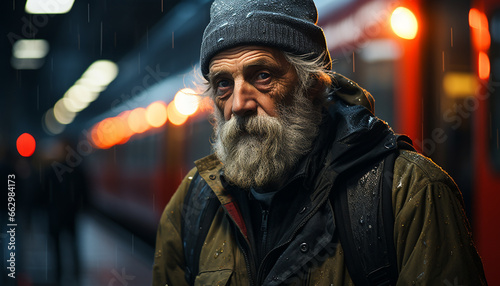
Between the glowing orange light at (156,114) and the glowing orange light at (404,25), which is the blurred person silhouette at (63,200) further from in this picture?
the glowing orange light at (404,25)

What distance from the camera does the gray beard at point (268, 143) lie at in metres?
1.69

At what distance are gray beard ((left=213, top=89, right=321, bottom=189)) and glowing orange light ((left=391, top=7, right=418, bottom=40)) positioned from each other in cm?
197

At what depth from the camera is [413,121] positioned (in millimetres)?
3258

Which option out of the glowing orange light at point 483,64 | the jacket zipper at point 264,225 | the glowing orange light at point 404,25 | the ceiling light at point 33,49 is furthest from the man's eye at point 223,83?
the ceiling light at point 33,49

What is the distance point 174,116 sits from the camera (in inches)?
269

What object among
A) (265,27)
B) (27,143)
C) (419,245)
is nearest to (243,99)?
(265,27)

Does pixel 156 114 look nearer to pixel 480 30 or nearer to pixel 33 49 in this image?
pixel 33 49

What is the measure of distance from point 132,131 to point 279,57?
8989mm

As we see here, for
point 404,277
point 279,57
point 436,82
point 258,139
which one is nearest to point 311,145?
point 258,139

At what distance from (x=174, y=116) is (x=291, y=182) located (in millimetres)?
5433

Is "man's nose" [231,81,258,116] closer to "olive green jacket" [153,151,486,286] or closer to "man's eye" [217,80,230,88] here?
"man's eye" [217,80,230,88]

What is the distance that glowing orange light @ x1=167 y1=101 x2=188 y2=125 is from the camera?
22.0ft

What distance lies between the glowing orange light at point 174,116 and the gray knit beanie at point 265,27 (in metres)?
4.91

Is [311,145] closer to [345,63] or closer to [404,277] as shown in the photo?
[404,277]
